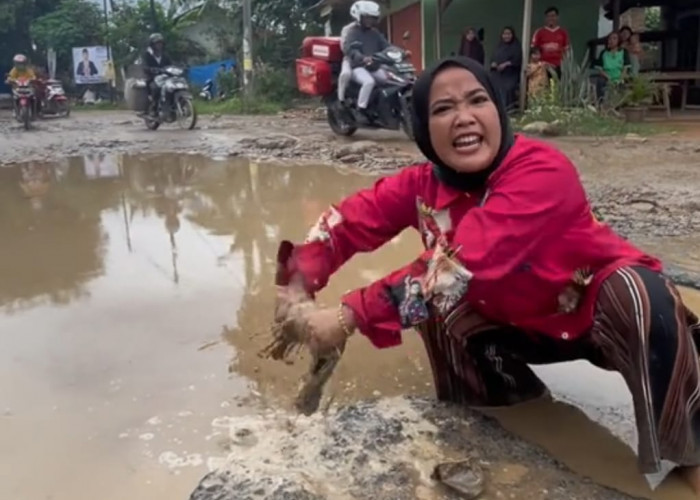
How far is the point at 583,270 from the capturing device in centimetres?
199

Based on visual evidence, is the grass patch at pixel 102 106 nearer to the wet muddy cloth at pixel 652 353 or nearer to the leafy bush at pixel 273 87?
the leafy bush at pixel 273 87

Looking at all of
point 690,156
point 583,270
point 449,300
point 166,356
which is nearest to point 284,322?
point 449,300

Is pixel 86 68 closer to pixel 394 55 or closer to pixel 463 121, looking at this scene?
pixel 394 55

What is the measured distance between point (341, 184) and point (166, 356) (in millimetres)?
3681

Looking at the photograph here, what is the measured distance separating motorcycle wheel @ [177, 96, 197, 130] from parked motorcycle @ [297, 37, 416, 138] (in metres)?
2.17

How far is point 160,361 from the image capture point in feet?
9.67

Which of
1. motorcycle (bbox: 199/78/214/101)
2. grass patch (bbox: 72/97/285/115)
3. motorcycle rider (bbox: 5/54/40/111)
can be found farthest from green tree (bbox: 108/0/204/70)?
motorcycle rider (bbox: 5/54/40/111)

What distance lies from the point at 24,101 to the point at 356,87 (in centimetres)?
692

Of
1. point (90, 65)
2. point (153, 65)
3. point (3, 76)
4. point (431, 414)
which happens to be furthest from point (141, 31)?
point (431, 414)

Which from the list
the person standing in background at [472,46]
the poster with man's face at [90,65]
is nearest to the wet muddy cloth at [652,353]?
the person standing in background at [472,46]

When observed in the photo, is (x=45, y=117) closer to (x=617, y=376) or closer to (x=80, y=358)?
(x=80, y=358)

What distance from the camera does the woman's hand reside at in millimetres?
1834

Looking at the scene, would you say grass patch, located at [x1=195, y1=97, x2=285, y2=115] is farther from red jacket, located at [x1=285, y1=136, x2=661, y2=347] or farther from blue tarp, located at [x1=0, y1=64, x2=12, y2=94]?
red jacket, located at [x1=285, y1=136, x2=661, y2=347]

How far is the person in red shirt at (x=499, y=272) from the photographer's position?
5.91 feet
